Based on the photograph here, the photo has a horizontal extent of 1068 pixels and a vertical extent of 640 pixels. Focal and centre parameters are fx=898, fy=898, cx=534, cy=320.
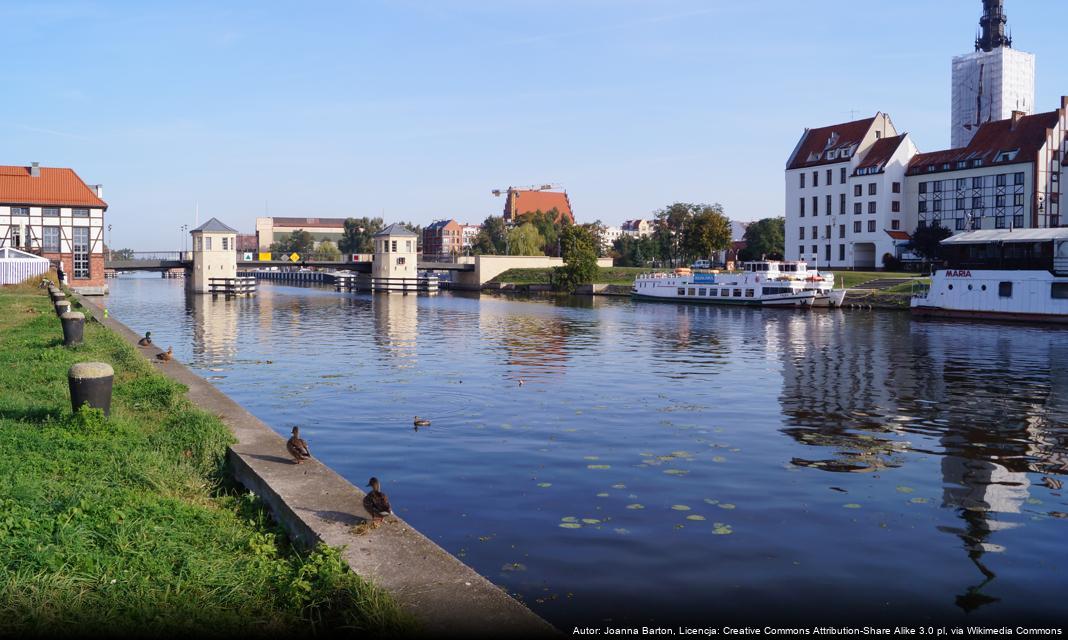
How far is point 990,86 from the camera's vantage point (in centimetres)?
15750

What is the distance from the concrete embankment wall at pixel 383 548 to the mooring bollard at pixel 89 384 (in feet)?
8.45

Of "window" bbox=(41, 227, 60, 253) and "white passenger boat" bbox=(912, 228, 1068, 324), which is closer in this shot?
"white passenger boat" bbox=(912, 228, 1068, 324)

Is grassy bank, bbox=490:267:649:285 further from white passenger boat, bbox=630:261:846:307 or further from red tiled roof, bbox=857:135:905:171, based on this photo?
red tiled roof, bbox=857:135:905:171

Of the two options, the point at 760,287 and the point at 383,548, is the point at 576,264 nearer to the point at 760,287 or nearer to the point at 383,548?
the point at 760,287

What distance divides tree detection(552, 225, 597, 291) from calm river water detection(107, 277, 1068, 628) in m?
83.4

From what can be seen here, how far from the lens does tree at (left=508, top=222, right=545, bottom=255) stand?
17075 cm

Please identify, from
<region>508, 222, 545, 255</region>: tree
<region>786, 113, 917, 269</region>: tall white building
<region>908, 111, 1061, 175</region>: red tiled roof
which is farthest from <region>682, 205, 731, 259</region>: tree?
<region>508, 222, 545, 255</region>: tree

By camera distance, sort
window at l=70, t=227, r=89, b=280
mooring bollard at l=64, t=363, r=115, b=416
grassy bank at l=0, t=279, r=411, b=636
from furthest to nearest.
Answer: window at l=70, t=227, r=89, b=280 < mooring bollard at l=64, t=363, r=115, b=416 < grassy bank at l=0, t=279, r=411, b=636

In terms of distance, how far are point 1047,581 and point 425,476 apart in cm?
1053

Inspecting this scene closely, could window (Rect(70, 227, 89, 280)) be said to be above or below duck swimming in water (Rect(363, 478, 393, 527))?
above

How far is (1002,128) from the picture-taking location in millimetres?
107000

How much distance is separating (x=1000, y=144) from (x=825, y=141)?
24442 millimetres

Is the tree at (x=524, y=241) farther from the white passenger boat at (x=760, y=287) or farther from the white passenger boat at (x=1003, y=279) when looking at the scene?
the white passenger boat at (x=1003, y=279)

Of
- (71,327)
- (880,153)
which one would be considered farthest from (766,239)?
(71,327)
